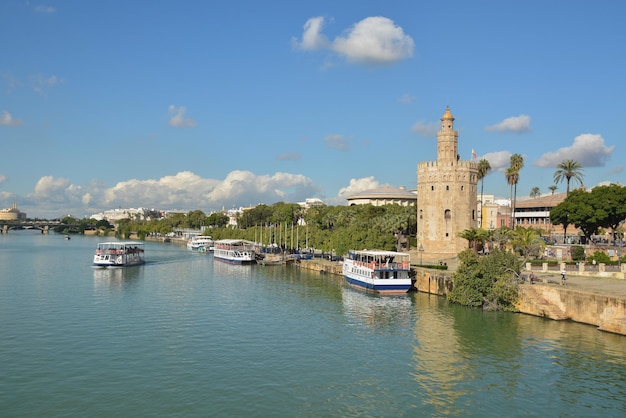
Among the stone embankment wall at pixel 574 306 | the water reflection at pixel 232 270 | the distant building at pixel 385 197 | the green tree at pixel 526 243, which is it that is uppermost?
the distant building at pixel 385 197

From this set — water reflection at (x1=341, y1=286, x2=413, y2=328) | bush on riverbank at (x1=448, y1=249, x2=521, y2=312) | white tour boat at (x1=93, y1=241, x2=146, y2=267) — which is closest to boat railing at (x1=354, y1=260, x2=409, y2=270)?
water reflection at (x1=341, y1=286, x2=413, y2=328)

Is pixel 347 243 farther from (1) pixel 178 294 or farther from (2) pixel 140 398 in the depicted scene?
(2) pixel 140 398

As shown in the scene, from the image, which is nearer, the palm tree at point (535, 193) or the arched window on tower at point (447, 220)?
the arched window on tower at point (447, 220)

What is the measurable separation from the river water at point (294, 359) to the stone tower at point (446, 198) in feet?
84.7

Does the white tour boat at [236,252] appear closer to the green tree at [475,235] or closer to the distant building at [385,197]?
the green tree at [475,235]

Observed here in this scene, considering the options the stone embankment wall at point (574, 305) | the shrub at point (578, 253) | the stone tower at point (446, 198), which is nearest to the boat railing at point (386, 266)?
the stone embankment wall at point (574, 305)

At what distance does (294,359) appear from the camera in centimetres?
3272

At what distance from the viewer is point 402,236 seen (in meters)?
98.2

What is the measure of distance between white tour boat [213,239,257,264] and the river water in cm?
4335

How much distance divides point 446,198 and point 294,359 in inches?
2055

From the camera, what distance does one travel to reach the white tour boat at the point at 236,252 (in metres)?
99.2

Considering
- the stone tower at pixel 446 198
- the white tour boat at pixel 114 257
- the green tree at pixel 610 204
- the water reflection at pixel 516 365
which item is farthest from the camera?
the white tour boat at pixel 114 257

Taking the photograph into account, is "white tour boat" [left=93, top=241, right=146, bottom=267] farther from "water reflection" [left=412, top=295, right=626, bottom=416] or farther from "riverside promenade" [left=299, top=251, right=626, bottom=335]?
"water reflection" [left=412, top=295, right=626, bottom=416]

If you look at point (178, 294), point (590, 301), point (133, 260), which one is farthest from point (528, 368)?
point (133, 260)
